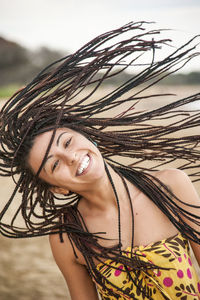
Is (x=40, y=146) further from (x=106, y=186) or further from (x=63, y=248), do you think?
(x=63, y=248)

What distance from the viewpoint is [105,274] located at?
195 cm

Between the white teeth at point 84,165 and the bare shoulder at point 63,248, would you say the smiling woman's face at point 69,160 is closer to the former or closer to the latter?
the white teeth at point 84,165

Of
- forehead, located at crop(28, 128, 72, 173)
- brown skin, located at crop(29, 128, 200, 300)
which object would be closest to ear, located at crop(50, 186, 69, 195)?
brown skin, located at crop(29, 128, 200, 300)

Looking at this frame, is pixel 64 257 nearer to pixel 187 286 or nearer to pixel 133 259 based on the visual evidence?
pixel 133 259

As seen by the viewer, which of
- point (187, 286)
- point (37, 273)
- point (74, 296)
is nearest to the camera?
point (187, 286)

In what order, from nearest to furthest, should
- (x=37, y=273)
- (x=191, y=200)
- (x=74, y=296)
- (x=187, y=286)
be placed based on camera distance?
(x=187, y=286), (x=191, y=200), (x=74, y=296), (x=37, y=273)

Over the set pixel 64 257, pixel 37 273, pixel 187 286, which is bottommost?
pixel 187 286

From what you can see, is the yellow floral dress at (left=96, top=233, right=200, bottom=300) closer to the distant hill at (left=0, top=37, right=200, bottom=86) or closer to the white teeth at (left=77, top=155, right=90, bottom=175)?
the white teeth at (left=77, top=155, right=90, bottom=175)

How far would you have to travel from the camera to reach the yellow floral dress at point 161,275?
1803 mm

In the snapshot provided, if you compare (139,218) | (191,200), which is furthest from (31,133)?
(191,200)

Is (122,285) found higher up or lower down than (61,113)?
lower down

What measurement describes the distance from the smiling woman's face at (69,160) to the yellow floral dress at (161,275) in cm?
39

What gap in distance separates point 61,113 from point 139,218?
0.59 m

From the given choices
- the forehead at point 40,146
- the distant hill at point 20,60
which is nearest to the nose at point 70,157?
the forehead at point 40,146
